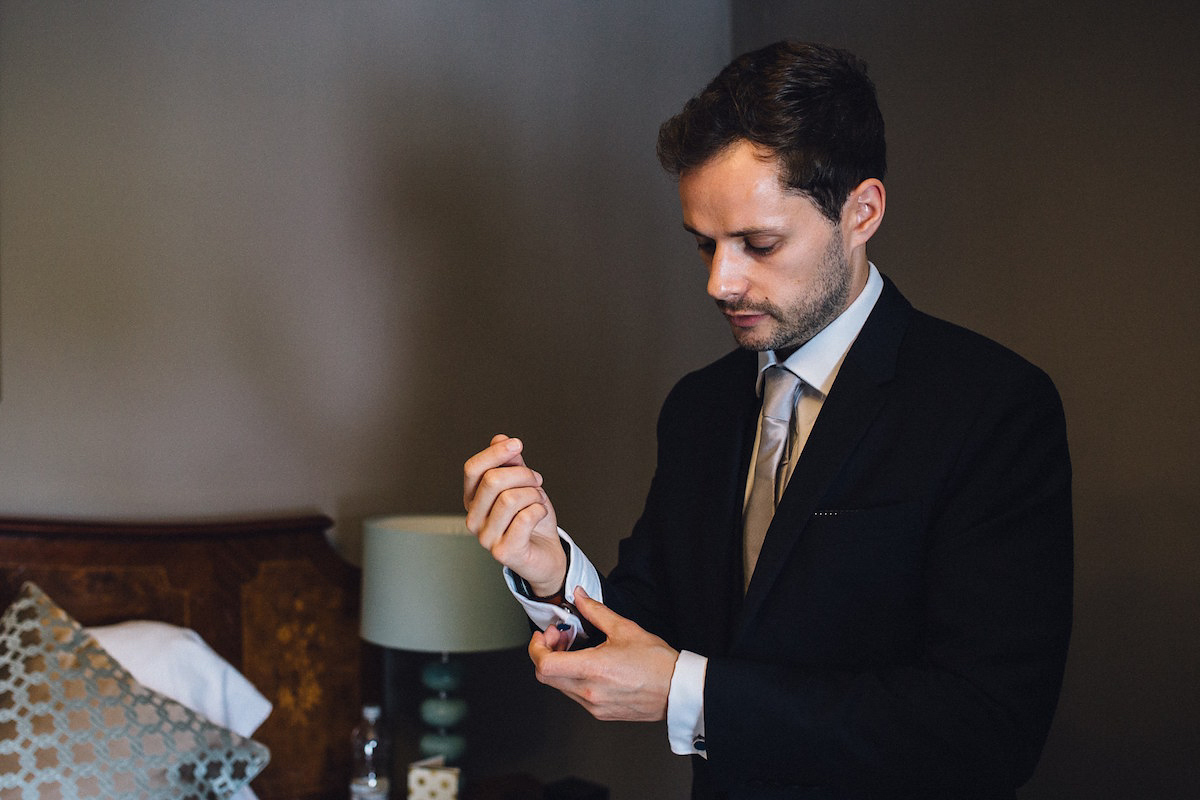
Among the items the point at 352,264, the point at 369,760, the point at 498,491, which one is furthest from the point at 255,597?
the point at 498,491

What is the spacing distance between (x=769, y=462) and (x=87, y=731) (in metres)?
1.51

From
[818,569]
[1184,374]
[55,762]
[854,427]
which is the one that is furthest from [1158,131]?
[55,762]

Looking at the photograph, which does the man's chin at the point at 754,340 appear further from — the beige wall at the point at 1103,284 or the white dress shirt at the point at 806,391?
the beige wall at the point at 1103,284

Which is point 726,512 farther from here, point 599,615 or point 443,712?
point 443,712

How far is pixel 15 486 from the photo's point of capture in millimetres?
2438

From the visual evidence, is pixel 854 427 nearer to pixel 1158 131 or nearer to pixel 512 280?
pixel 1158 131

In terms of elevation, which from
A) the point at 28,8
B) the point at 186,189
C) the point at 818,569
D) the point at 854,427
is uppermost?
the point at 28,8

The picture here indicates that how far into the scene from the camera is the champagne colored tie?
4.90 ft

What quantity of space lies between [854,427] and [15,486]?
6.71 feet

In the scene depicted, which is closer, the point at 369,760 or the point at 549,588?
the point at 549,588

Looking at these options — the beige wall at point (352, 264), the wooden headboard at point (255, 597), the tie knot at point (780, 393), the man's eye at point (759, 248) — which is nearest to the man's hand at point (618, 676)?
the tie knot at point (780, 393)

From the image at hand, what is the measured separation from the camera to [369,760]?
2.48 metres

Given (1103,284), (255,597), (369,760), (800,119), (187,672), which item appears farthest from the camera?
(255,597)

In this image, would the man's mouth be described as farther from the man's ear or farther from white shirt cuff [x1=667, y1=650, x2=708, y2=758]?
white shirt cuff [x1=667, y1=650, x2=708, y2=758]
